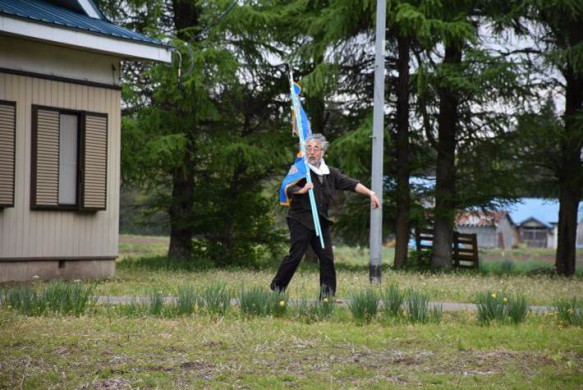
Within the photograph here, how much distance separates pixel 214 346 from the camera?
Answer: 9.25 m

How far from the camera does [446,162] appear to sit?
84.9 feet

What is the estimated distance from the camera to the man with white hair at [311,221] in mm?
12430

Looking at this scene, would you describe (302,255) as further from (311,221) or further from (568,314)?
(568,314)

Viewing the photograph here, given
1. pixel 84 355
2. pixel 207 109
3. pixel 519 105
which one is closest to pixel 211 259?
pixel 207 109

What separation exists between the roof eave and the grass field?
5950mm

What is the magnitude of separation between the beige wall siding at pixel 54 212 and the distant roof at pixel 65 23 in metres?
0.93

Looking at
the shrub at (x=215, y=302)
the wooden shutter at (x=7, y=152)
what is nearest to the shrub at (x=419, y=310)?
the shrub at (x=215, y=302)

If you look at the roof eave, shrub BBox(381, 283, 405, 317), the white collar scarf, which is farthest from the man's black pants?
the roof eave

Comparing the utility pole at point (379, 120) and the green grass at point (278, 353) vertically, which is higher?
the utility pole at point (379, 120)

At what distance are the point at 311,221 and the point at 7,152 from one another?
6388 millimetres

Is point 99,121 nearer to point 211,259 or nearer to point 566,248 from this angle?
point 211,259

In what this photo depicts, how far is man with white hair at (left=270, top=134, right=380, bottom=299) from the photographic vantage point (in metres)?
12.4

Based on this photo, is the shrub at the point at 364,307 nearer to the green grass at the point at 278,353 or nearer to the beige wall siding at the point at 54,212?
the green grass at the point at 278,353

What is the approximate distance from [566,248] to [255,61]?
30.3 feet
